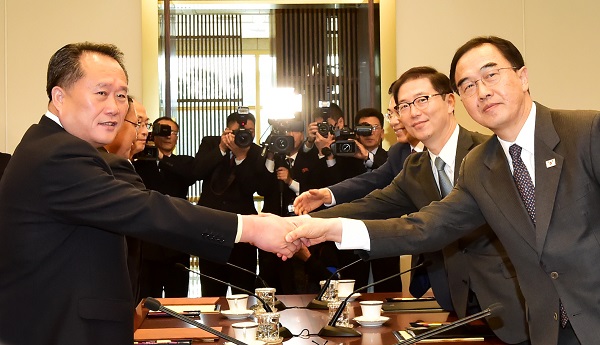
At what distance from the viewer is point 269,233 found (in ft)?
8.61

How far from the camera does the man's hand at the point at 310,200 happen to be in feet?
12.6

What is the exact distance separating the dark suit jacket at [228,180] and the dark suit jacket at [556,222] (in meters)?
2.87

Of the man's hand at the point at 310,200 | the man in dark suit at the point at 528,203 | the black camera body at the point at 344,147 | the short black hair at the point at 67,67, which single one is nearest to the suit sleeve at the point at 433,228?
the man in dark suit at the point at 528,203

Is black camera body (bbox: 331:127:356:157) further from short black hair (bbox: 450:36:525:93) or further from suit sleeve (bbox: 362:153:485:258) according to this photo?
short black hair (bbox: 450:36:525:93)

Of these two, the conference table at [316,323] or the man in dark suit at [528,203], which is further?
the conference table at [316,323]

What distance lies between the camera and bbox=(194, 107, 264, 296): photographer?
5195 millimetres

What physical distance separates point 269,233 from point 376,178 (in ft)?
6.27

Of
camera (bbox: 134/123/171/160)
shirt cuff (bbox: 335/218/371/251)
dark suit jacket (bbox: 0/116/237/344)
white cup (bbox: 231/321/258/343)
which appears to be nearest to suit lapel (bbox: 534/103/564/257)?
shirt cuff (bbox: 335/218/371/251)

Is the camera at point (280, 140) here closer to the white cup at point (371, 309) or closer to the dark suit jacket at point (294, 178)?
the dark suit jacket at point (294, 178)

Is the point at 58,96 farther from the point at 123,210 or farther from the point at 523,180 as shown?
the point at 523,180

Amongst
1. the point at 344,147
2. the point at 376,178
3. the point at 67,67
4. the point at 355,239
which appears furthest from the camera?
the point at 344,147

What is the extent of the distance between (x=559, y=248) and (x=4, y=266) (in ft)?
4.99

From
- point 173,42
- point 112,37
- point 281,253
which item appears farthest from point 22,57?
point 281,253

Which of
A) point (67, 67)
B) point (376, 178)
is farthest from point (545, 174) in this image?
point (376, 178)
